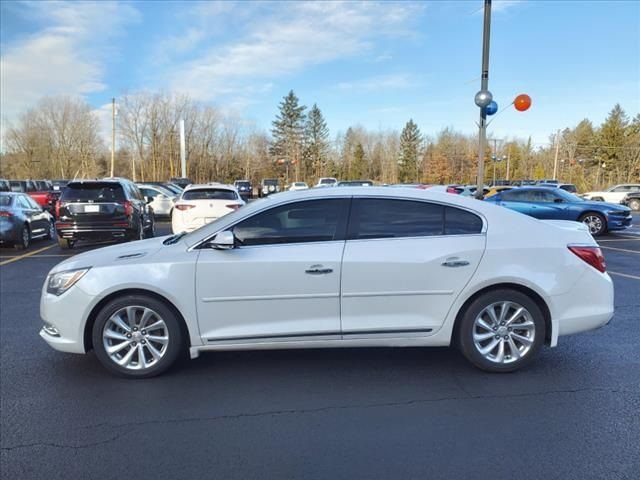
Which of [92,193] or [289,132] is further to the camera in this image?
[289,132]

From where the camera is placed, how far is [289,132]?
76.9 meters

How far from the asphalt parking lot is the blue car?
10.5 metres

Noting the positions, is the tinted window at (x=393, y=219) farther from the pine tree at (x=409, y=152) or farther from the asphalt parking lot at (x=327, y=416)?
the pine tree at (x=409, y=152)

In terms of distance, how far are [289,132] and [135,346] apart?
75.9 m

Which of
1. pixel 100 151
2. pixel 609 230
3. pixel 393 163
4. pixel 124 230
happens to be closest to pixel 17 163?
pixel 100 151

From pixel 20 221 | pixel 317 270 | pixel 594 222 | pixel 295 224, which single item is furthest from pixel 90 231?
pixel 594 222

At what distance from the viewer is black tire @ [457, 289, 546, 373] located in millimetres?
3709

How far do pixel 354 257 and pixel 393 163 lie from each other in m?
77.5

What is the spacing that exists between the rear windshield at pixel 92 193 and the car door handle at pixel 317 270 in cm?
839

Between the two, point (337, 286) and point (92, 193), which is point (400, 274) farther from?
point (92, 193)

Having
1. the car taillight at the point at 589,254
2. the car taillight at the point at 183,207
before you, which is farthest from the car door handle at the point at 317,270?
the car taillight at the point at 183,207

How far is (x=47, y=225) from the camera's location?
12711mm

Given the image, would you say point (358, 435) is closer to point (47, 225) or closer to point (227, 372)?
point (227, 372)

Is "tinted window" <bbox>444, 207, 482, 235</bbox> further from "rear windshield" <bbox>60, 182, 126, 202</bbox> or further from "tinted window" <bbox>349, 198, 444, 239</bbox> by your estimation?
"rear windshield" <bbox>60, 182, 126, 202</bbox>
